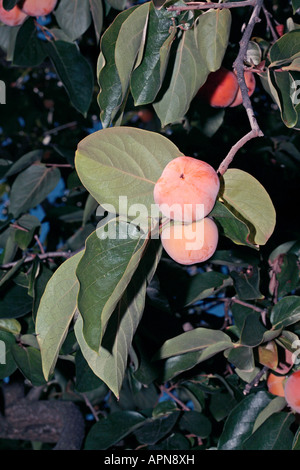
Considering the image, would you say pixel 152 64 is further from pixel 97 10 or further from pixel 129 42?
pixel 97 10

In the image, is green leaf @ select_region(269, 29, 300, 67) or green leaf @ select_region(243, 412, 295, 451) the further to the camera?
green leaf @ select_region(243, 412, 295, 451)

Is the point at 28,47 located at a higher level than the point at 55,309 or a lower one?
higher

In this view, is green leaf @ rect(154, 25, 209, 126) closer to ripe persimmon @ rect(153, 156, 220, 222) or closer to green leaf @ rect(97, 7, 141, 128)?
green leaf @ rect(97, 7, 141, 128)

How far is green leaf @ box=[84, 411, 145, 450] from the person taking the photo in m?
1.46

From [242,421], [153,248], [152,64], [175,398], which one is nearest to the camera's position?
[153,248]

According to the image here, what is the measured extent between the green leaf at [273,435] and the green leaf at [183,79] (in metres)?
0.72

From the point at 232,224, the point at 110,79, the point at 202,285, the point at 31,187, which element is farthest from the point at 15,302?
the point at 232,224

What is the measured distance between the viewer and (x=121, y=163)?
72 cm

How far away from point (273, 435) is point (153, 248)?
623 mm

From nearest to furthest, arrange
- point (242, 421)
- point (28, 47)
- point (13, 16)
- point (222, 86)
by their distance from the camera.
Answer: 1. point (222, 86)
2. point (242, 421)
3. point (13, 16)
4. point (28, 47)

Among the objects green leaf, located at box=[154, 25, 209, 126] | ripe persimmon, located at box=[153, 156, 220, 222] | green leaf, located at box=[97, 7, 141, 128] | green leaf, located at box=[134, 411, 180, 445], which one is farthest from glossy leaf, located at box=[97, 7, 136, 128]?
green leaf, located at box=[134, 411, 180, 445]

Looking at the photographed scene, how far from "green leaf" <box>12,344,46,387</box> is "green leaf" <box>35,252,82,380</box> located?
0.51 metres

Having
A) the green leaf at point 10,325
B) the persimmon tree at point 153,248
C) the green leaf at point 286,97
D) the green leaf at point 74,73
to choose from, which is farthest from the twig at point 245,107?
the green leaf at point 10,325

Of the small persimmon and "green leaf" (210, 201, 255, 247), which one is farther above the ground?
"green leaf" (210, 201, 255, 247)
